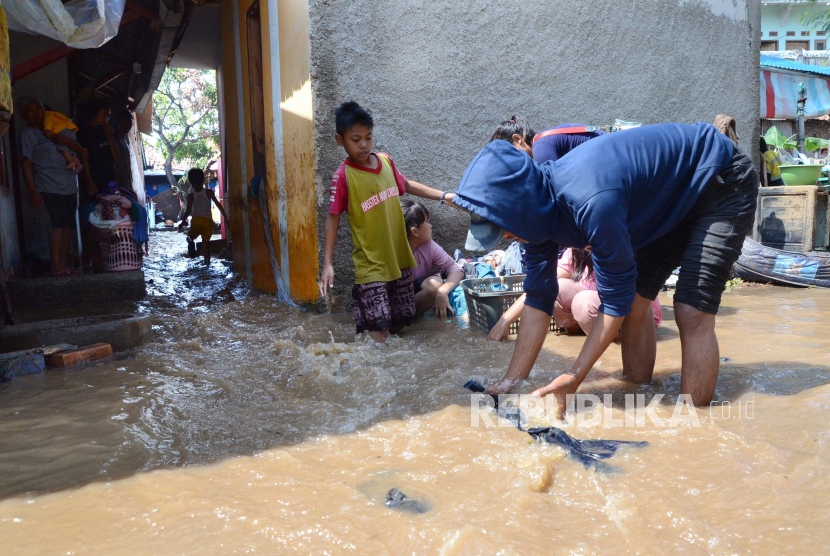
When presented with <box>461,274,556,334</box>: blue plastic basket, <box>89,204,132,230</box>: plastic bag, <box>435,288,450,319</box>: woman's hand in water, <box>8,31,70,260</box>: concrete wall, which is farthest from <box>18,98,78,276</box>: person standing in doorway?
<box>461,274,556,334</box>: blue plastic basket

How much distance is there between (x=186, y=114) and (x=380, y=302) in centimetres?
2513

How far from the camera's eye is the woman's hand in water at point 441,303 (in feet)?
14.6

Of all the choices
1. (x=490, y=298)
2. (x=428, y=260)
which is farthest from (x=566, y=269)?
(x=428, y=260)

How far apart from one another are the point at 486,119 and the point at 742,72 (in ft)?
12.0

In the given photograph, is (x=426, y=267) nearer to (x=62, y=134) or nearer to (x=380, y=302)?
(x=380, y=302)

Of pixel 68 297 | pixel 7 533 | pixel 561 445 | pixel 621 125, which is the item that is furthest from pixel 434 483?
pixel 68 297

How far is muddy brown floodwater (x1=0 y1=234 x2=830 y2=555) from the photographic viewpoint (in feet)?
5.28

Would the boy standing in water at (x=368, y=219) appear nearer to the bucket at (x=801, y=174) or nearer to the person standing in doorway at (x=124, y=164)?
the bucket at (x=801, y=174)

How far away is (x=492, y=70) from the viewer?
554 centimetres

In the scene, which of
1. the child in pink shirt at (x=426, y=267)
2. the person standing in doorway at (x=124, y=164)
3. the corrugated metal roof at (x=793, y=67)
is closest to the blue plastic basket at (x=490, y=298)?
the child in pink shirt at (x=426, y=267)

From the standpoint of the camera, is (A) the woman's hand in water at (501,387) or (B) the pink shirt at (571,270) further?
(B) the pink shirt at (571,270)

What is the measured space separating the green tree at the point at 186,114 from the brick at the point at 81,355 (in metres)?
22.0

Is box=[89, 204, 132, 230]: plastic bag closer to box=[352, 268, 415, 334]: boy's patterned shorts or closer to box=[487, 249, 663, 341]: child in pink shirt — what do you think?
box=[352, 268, 415, 334]: boy's patterned shorts

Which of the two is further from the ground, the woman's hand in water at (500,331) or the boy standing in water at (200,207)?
the boy standing in water at (200,207)
